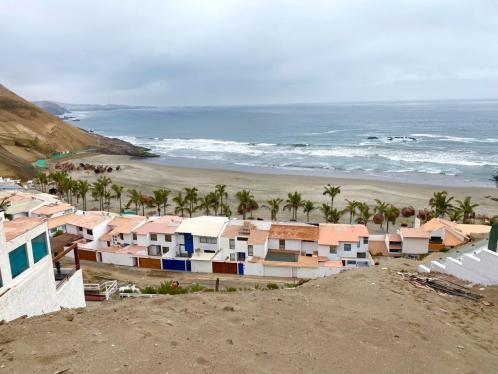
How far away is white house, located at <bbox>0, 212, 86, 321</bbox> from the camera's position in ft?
42.1

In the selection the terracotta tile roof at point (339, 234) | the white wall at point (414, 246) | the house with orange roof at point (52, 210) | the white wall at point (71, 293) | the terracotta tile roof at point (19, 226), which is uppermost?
the terracotta tile roof at point (19, 226)

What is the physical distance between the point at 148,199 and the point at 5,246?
35.7m

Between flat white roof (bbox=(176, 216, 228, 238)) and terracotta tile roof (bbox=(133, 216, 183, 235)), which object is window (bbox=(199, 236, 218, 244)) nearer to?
flat white roof (bbox=(176, 216, 228, 238))

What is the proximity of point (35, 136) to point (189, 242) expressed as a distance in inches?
3027

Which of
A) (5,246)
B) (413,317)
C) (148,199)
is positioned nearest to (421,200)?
(148,199)

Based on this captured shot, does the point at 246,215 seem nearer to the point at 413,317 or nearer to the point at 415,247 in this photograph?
the point at 415,247

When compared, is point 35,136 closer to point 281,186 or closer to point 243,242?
point 281,186

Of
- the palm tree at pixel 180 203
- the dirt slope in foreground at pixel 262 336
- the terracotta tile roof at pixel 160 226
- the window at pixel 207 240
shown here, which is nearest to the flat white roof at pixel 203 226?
the window at pixel 207 240

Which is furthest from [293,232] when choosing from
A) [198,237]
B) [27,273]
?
[27,273]

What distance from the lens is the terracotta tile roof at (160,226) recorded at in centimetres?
3356

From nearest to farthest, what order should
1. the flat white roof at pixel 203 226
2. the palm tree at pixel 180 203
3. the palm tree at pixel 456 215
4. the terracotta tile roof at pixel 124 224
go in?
1. the flat white roof at pixel 203 226
2. the terracotta tile roof at pixel 124 224
3. the palm tree at pixel 456 215
4. the palm tree at pixel 180 203

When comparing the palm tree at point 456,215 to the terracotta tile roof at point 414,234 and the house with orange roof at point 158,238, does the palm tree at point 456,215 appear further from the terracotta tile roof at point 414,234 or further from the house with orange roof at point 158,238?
the house with orange roof at point 158,238

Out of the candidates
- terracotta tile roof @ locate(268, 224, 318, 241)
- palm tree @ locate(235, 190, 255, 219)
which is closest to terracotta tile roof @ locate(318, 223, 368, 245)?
terracotta tile roof @ locate(268, 224, 318, 241)

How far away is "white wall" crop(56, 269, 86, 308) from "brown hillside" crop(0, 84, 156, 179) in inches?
2789
